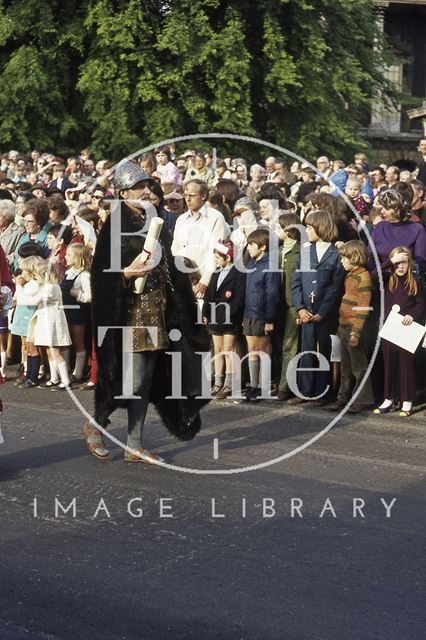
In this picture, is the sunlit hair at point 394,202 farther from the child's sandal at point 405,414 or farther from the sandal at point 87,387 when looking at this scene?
the sandal at point 87,387

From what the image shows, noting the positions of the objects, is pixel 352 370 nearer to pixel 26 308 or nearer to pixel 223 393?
pixel 223 393

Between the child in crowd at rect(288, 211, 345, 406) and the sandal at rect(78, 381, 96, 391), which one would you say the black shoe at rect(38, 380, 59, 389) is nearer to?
the sandal at rect(78, 381, 96, 391)

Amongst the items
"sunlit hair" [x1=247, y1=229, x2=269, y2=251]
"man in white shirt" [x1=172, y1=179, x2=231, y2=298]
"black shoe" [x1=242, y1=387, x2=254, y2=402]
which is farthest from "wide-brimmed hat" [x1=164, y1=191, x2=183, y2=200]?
"black shoe" [x1=242, y1=387, x2=254, y2=402]

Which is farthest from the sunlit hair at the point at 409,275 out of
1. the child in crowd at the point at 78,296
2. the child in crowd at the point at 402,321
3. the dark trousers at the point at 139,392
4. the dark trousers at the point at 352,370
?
the child in crowd at the point at 78,296

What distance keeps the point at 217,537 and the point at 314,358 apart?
5.30 metres

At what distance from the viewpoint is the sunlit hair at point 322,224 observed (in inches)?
496

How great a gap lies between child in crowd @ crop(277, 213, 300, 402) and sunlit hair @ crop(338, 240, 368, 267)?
2.00 feet

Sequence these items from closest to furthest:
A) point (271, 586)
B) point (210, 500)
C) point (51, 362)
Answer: point (271, 586), point (210, 500), point (51, 362)

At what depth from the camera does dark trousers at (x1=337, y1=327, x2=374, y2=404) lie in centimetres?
1241

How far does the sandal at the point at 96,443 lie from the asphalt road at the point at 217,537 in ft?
0.36

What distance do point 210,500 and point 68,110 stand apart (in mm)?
28172

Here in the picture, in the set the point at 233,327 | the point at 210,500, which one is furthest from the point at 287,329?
the point at 210,500

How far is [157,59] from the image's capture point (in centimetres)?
3406

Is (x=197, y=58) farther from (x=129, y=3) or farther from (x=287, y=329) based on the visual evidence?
(x=287, y=329)
